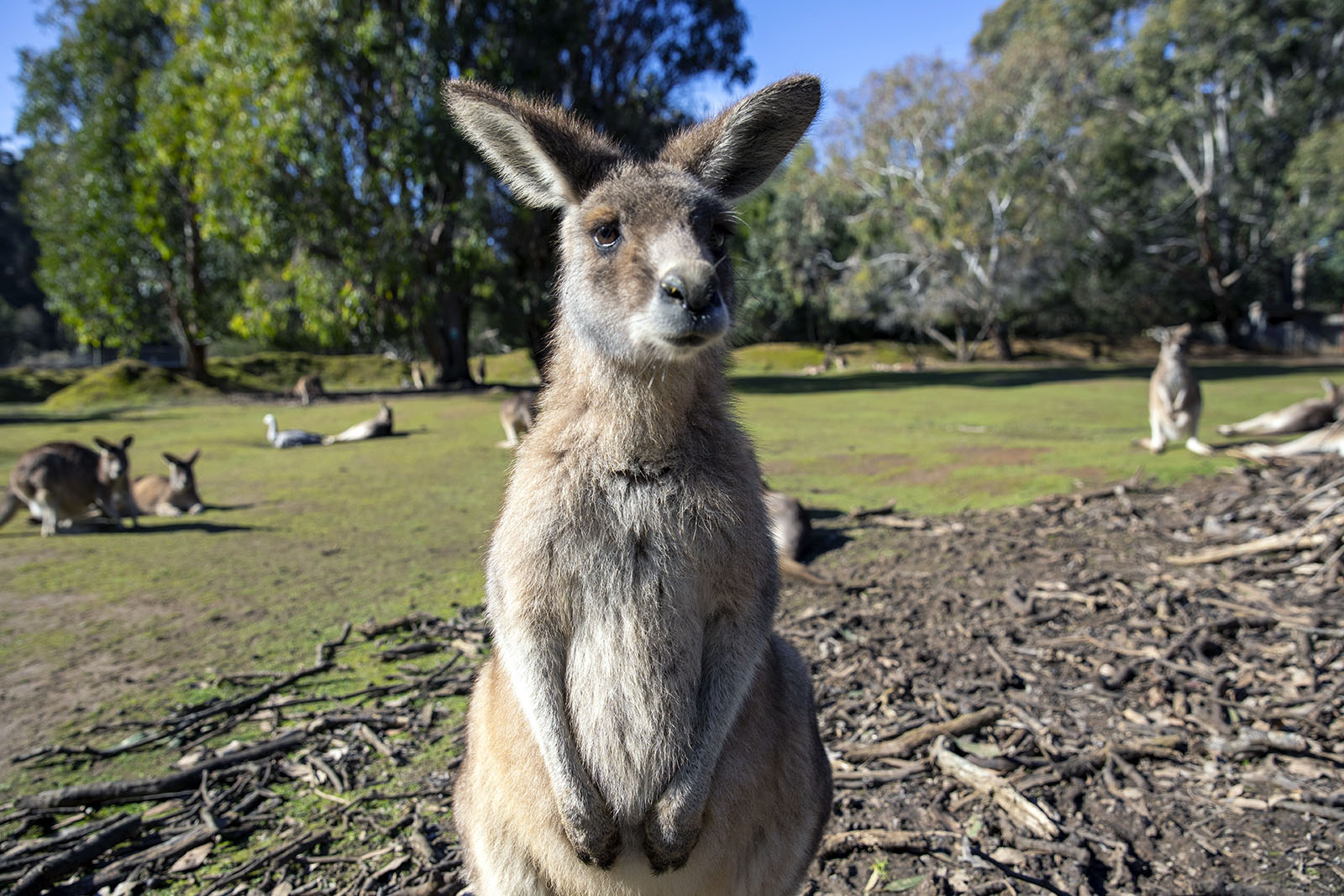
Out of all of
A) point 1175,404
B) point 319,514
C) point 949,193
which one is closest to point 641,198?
point 319,514

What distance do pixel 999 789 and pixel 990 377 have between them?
74.5ft

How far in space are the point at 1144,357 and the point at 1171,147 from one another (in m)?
8.68

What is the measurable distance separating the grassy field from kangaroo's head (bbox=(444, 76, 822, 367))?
65cm

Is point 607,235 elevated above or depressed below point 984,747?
above

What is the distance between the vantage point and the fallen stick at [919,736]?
316 centimetres

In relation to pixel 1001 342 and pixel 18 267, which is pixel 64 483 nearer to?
pixel 1001 342

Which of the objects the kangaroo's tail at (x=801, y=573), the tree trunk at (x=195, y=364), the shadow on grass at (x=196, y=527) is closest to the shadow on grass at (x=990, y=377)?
the shadow on grass at (x=196, y=527)

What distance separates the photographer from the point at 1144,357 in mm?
33500

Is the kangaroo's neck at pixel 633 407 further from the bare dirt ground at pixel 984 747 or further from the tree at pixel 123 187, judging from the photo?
the tree at pixel 123 187

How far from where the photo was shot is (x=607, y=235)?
2.18m


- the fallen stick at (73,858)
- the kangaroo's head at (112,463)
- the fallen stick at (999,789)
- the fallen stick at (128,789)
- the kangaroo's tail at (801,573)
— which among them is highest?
the kangaroo's head at (112,463)

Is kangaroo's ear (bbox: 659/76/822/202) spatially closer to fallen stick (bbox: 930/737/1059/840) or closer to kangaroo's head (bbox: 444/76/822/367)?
kangaroo's head (bbox: 444/76/822/367)

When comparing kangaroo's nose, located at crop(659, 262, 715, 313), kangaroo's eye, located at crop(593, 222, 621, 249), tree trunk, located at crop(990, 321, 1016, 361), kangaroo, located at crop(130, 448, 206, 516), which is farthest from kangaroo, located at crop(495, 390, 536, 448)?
tree trunk, located at crop(990, 321, 1016, 361)

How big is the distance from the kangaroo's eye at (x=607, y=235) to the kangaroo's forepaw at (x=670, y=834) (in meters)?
1.46
